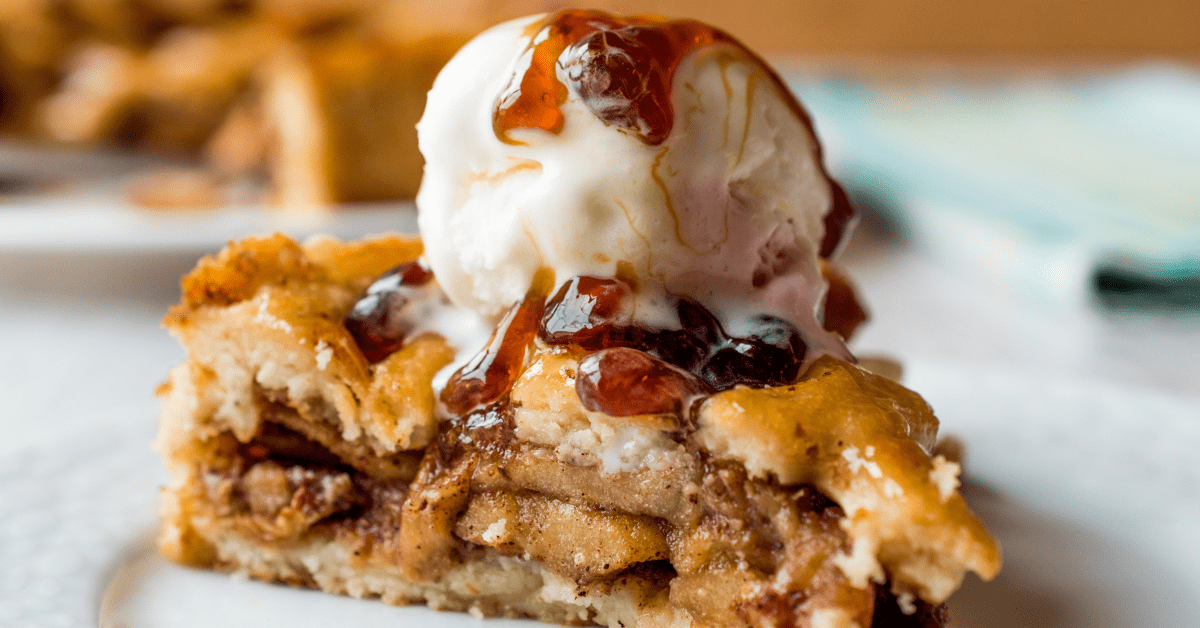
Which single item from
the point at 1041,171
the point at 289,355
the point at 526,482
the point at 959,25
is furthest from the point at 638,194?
the point at 959,25

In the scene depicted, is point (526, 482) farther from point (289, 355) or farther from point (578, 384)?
point (289, 355)

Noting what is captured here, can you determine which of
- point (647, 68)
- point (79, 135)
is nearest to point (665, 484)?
point (647, 68)

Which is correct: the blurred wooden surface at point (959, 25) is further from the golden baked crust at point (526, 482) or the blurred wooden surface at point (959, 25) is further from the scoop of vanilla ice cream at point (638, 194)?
the golden baked crust at point (526, 482)

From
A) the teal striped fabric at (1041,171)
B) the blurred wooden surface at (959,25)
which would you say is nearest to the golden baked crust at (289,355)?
the teal striped fabric at (1041,171)

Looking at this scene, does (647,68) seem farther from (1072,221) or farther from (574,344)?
(1072,221)

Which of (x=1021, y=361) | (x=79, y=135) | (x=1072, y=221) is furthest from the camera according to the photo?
(x=79, y=135)

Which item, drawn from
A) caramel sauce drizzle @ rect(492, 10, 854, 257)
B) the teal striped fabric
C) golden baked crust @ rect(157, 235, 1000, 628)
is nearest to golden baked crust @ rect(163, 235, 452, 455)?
golden baked crust @ rect(157, 235, 1000, 628)
